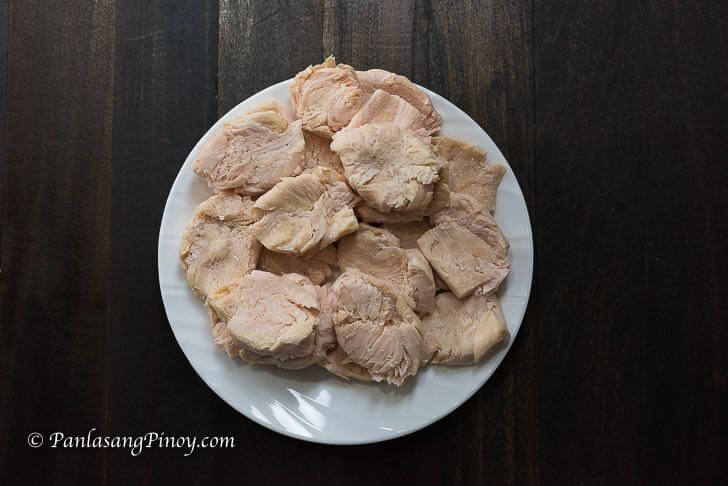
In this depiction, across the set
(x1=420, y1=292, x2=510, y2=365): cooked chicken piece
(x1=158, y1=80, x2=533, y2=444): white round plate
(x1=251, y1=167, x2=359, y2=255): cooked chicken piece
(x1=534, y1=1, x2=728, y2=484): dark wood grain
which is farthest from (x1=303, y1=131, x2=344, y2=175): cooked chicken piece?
(x1=534, y1=1, x2=728, y2=484): dark wood grain

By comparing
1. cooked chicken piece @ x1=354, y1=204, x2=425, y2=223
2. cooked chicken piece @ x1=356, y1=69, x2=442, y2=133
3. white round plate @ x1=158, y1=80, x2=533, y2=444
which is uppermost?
cooked chicken piece @ x1=356, y1=69, x2=442, y2=133

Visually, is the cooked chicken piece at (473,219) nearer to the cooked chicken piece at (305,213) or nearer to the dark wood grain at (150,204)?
the cooked chicken piece at (305,213)

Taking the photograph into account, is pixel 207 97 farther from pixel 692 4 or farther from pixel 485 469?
pixel 692 4

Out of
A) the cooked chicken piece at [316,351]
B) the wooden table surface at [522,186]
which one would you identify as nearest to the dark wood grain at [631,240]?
the wooden table surface at [522,186]

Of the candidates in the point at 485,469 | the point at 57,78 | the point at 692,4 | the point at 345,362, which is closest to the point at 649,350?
the point at 485,469

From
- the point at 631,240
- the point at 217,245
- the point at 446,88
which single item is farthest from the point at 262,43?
the point at 631,240

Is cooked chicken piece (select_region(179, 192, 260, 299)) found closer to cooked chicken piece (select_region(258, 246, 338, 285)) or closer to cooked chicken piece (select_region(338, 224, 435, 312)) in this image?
cooked chicken piece (select_region(258, 246, 338, 285))
